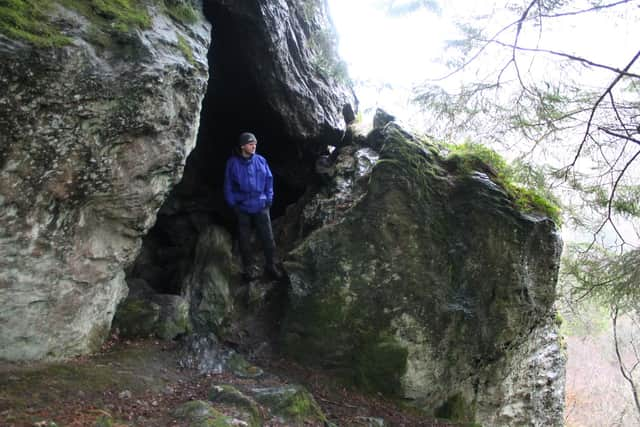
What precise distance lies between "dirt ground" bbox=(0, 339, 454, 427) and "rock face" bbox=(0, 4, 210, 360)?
378 millimetres

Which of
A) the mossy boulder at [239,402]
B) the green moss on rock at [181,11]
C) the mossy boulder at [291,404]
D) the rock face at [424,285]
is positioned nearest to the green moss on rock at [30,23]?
the green moss on rock at [181,11]

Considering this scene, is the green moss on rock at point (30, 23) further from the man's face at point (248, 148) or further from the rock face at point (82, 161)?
the man's face at point (248, 148)

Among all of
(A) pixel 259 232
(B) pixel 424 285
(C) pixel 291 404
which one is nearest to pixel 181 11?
(A) pixel 259 232

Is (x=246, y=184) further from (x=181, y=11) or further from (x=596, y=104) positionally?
(x=596, y=104)

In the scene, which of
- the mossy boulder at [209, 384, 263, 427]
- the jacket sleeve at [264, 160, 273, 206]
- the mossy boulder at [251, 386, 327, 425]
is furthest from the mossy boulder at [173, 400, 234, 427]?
the jacket sleeve at [264, 160, 273, 206]

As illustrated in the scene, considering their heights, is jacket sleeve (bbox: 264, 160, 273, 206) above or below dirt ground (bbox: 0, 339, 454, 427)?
above

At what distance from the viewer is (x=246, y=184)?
22.8 ft

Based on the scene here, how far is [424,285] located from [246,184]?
321 centimetres

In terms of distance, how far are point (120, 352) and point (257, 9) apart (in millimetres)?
5230

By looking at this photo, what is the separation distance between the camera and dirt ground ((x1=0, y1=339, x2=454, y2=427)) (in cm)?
367

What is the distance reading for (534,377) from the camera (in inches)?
291

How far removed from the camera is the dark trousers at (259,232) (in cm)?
717

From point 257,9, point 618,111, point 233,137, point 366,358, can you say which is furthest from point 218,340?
point 618,111

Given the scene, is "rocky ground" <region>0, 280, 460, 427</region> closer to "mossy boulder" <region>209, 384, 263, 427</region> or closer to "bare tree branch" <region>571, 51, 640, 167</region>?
"mossy boulder" <region>209, 384, 263, 427</region>
